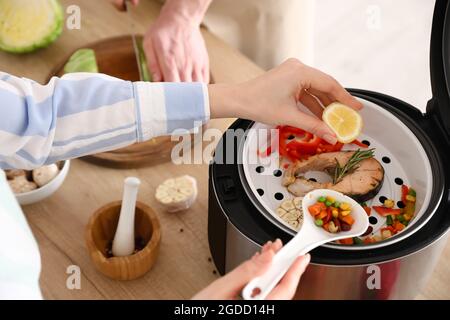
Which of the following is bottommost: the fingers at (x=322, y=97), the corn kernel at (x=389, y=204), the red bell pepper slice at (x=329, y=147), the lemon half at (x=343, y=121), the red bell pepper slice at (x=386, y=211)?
the red bell pepper slice at (x=386, y=211)

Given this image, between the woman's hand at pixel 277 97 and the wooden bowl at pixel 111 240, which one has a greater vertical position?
the woman's hand at pixel 277 97

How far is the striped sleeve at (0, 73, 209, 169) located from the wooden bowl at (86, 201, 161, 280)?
0.53 feet

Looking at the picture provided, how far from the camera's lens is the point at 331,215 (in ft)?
3.24

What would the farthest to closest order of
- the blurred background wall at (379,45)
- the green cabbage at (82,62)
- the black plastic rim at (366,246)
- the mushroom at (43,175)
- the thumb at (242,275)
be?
the blurred background wall at (379,45) < the green cabbage at (82,62) < the mushroom at (43,175) < the black plastic rim at (366,246) < the thumb at (242,275)

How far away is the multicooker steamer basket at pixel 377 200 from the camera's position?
0.95 metres

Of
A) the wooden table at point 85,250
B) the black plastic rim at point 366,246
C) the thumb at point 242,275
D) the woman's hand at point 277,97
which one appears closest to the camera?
the thumb at point 242,275

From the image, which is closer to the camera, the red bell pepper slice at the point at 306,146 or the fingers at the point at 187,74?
the red bell pepper slice at the point at 306,146

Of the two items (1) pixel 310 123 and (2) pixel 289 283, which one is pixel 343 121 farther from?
(2) pixel 289 283

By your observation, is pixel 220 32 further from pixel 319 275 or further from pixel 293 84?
pixel 319 275

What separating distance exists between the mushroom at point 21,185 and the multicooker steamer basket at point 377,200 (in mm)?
→ 396

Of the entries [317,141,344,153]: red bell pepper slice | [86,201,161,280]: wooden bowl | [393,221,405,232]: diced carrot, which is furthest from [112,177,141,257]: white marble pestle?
[393,221,405,232]: diced carrot

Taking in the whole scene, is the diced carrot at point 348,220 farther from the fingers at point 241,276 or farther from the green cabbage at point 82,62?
the green cabbage at point 82,62

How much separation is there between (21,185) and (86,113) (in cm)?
33

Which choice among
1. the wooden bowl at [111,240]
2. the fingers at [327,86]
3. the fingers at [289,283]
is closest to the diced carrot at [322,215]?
the fingers at [289,283]
